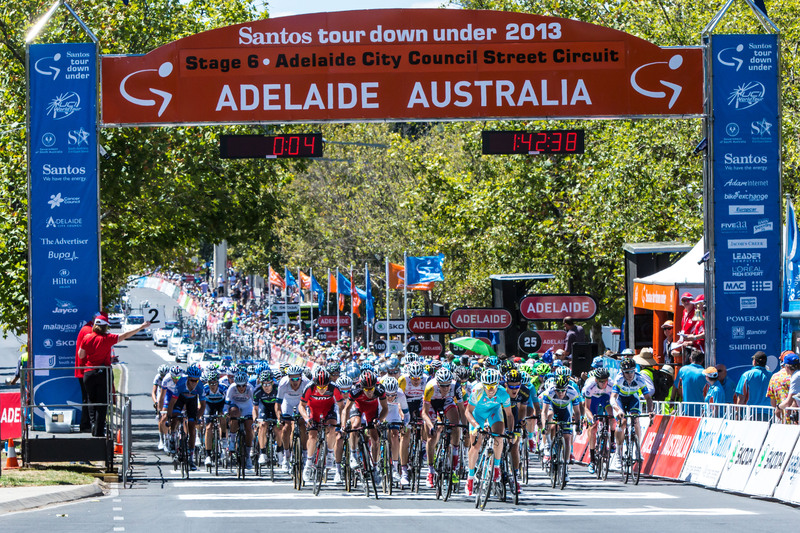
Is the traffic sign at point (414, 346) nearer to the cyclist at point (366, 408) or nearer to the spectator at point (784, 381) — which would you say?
the cyclist at point (366, 408)

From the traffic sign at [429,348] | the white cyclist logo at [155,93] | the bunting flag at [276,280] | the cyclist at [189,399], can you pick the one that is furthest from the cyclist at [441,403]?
the bunting flag at [276,280]

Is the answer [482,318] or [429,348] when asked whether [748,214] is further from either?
[429,348]

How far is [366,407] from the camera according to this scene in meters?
17.8

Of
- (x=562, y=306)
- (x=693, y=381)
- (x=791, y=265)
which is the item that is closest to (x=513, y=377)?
(x=693, y=381)

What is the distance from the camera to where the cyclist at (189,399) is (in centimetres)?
2136

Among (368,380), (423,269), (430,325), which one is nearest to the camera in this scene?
(368,380)

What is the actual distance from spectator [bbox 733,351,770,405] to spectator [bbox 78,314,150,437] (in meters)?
9.05

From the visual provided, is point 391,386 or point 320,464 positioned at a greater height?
point 391,386

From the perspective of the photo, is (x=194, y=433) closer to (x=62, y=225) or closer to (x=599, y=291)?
(x=62, y=225)

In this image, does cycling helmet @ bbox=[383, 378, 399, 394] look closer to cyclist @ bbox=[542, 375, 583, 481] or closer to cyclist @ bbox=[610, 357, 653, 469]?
cyclist @ bbox=[542, 375, 583, 481]

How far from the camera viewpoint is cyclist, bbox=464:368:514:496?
16062 mm

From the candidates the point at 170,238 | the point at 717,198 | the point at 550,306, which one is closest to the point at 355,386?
the point at 717,198

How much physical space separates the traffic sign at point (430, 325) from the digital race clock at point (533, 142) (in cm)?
1659

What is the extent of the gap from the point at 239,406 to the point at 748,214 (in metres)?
8.97
